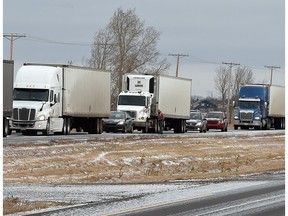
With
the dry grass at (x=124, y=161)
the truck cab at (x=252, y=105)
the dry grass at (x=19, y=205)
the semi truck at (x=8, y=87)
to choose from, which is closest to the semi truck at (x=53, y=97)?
the semi truck at (x=8, y=87)

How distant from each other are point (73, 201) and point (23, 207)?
1361 millimetres

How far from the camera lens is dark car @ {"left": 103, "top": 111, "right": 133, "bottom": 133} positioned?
58.3 metres

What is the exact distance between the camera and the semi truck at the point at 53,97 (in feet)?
156

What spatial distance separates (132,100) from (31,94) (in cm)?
1200

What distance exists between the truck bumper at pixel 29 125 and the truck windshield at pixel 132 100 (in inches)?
453

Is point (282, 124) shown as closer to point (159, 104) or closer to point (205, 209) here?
point (159, 104)

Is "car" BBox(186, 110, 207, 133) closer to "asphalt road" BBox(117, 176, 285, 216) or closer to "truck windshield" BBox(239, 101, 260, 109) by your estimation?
"truck windshield" BBox(239, 101, 260, 109)

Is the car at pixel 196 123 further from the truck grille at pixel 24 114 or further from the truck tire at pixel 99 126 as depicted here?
the truck grille at pixel 24 114

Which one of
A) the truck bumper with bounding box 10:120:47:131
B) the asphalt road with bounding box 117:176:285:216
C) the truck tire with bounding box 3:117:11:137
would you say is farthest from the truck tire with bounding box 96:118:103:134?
the asphalt road with bounding box 117:176:285:216

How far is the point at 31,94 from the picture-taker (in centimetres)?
4825

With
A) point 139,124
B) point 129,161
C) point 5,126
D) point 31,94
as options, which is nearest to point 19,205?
point 129,161

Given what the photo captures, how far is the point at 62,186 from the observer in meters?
20.8

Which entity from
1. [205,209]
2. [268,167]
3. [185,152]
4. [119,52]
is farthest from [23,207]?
[119,52]

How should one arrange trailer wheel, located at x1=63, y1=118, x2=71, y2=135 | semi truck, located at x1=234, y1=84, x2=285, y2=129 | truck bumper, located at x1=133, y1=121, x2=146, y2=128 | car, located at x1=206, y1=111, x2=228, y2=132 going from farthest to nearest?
semi truck, located at x1=234, y1=84, x2=285, y2=129, car, located at x1=206, y1=111, x2=228, y2=132, truck bumper, located at x1=133, y1=121, x2=146, y2=128, trailer wheel, located at x1=63, y1=118, x2=71, y2=135
